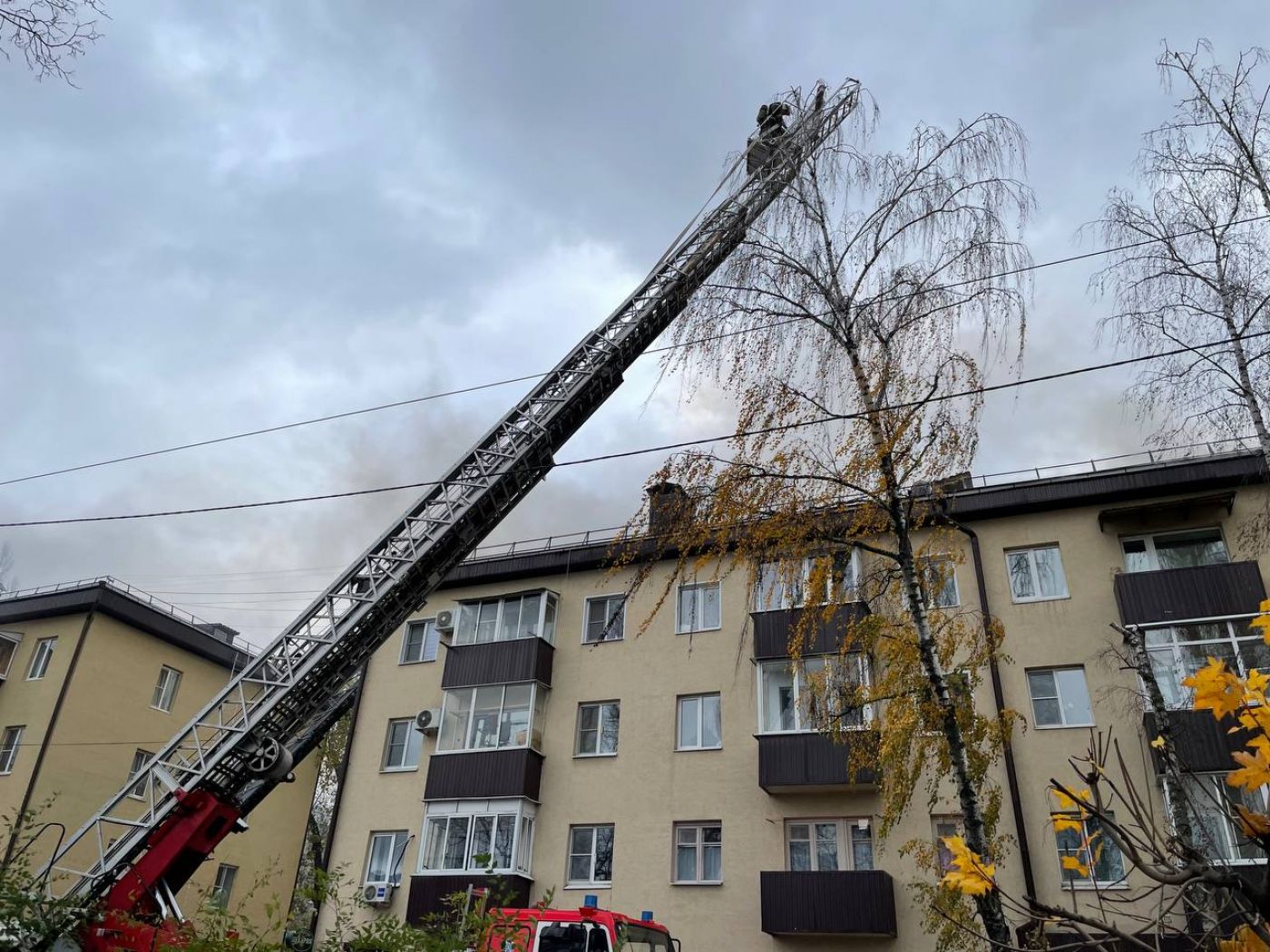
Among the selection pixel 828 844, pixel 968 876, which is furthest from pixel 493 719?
pixel 968 876

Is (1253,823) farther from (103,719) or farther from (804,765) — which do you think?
(103,719)

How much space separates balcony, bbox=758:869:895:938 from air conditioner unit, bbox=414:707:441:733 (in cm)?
960

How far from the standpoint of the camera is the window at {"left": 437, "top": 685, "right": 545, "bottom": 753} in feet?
76.4

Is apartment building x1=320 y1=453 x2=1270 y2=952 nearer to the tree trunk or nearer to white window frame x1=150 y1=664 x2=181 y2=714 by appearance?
the tree trunk

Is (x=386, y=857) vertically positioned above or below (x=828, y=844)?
below

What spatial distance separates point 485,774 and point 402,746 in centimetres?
349

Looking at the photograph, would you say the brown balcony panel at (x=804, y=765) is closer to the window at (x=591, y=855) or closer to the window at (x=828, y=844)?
the window at (x=828, y=844)

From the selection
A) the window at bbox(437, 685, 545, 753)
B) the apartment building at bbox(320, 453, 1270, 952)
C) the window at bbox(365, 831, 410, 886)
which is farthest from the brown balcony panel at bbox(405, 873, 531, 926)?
the window at bbox(437, 685, 545, 753)

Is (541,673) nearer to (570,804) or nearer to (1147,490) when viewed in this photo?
(570,804)

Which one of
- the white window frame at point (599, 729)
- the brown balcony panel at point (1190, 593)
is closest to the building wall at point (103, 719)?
the white window frame at point (599, 729)

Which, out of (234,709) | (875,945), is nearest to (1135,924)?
(875,945)

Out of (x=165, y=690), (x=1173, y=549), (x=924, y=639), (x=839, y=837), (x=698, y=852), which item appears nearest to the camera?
(x=924, y=639)

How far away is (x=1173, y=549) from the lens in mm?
20234

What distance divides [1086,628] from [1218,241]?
8.93 metres
